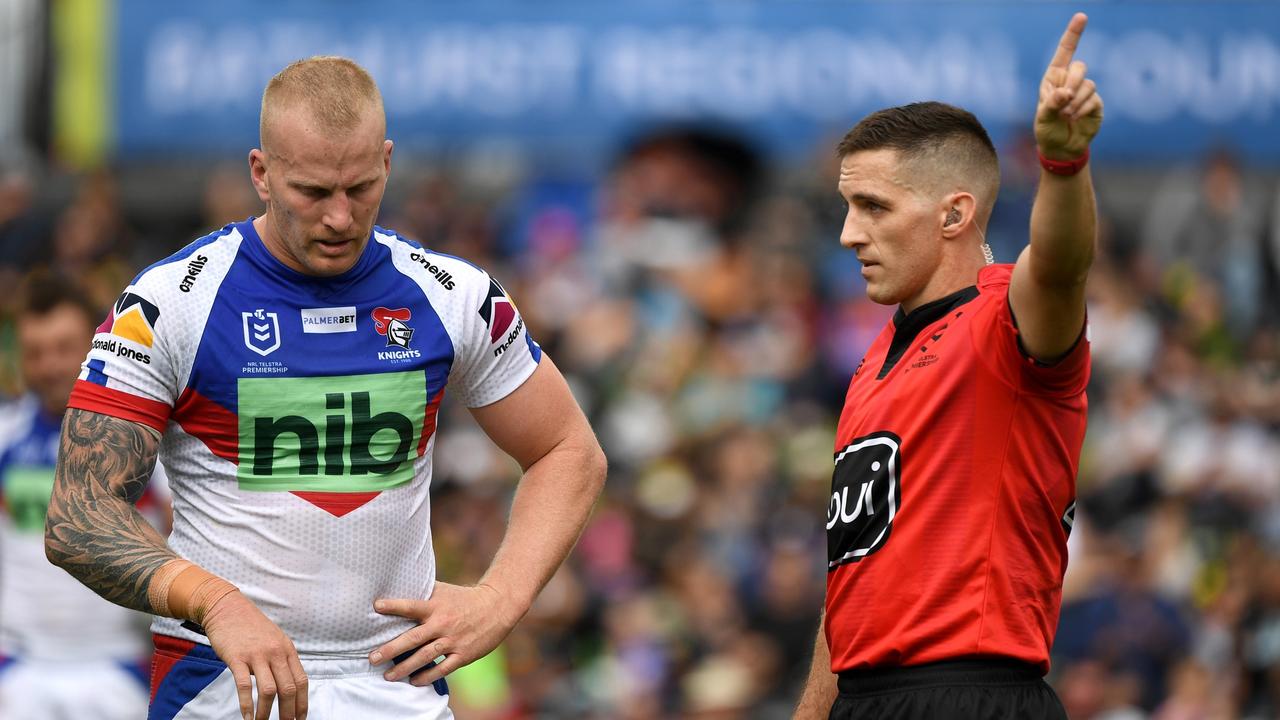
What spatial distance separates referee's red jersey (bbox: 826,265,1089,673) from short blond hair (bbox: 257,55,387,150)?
1582 mm

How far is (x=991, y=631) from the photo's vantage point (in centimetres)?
422

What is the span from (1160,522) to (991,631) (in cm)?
740

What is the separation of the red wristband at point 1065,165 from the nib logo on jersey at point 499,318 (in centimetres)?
159

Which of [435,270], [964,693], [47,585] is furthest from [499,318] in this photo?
[47,585]

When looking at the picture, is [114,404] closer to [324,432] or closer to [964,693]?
[324,432]

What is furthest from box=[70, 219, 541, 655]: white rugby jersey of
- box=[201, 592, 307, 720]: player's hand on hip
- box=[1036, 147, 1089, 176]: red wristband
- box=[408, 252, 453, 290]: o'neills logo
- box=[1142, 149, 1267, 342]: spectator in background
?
box=[1142, 149, 1267, 342]: spectator in background

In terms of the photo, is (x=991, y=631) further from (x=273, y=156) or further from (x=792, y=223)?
(x=792, y=223)

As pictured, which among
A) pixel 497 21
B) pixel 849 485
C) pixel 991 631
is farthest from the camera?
pixel 497 21

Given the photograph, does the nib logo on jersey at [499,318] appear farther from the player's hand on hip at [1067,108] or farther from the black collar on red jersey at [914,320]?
the player's hand on hip at [1067,108]

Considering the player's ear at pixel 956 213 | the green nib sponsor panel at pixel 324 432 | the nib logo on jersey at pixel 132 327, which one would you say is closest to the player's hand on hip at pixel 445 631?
the green nib sponsor panel at pixel 324 432

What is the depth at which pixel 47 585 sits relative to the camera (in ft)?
25.0

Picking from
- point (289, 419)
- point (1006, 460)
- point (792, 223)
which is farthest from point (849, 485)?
point (792, 223)

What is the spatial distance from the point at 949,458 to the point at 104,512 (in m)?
2.15

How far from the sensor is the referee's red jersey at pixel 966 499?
13.9 ft
